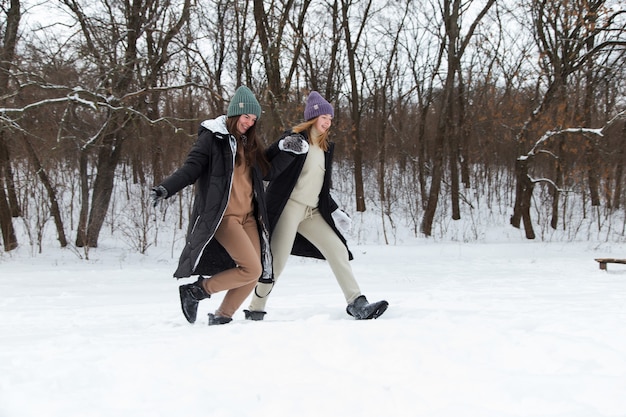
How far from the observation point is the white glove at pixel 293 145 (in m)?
3.77

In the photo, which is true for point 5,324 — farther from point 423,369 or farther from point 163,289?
point 423,369

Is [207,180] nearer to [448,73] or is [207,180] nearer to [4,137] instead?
[4,137]

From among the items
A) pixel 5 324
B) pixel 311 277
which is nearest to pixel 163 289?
pixel 311 277

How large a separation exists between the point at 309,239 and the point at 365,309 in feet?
2.37

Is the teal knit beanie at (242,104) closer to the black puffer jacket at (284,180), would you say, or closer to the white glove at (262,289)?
the black puffer jacket at (284,180)

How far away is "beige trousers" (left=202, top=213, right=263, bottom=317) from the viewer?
354 cm

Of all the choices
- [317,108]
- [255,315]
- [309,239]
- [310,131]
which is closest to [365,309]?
[309,239]

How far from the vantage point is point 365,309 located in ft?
12.5

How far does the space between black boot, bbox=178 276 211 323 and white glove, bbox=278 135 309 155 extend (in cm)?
116

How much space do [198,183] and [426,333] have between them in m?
1.85

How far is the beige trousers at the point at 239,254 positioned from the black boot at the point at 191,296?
5 centimetres

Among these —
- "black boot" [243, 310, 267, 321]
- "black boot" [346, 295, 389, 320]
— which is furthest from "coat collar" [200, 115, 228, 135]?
"black boot" [346, 295, 389, 320]

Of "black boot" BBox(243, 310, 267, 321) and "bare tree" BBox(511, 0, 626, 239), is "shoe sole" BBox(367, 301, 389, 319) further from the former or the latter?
"bare tree" BBox(511, 0, 626, 239)

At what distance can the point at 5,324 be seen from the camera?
13.6 ft
